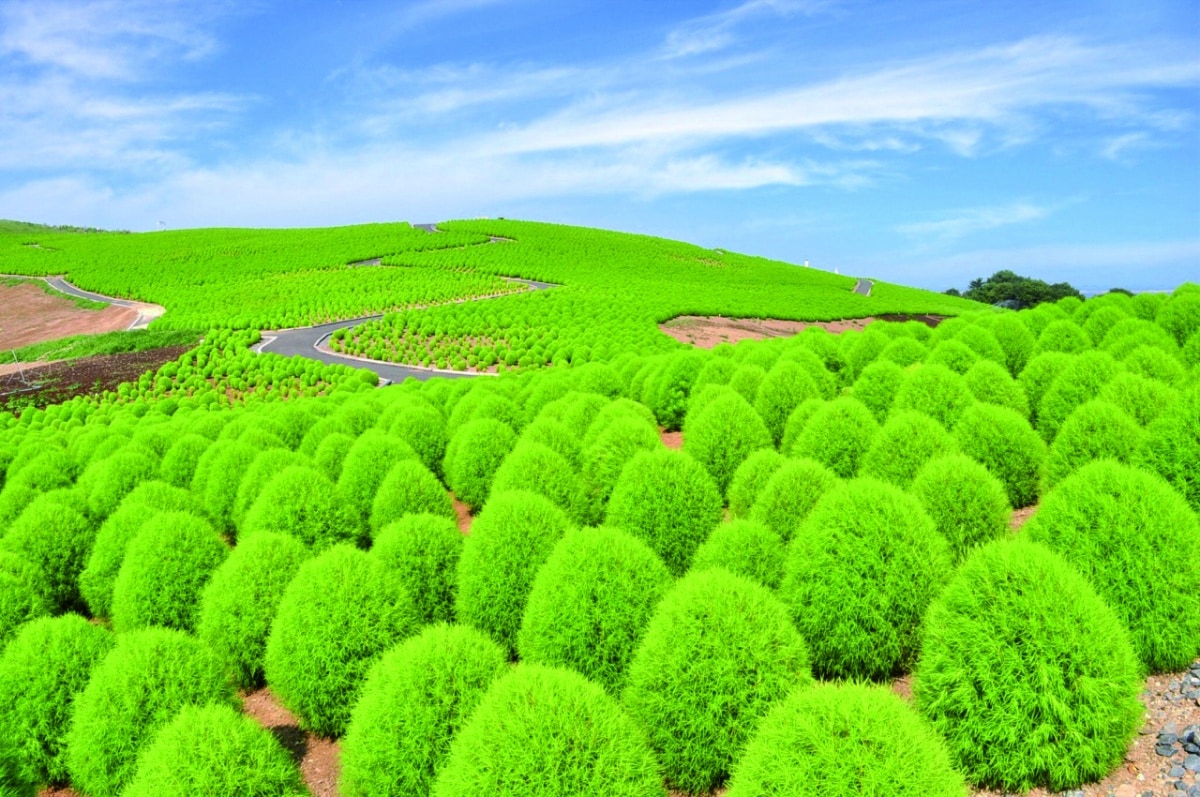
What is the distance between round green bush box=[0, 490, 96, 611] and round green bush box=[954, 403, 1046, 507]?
1702cm

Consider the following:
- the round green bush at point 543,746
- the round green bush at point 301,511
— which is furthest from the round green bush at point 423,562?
the round green bush at point 543,746

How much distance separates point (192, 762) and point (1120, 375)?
16168 mm

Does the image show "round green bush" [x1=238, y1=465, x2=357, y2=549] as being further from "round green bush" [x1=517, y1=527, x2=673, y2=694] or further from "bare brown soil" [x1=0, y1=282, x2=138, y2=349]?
"bare brown soil" [x1=0, y1=282, x2=138, y2=349]

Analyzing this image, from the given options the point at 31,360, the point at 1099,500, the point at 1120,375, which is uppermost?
the point at 1120,375

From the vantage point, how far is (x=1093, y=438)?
38.2 ft

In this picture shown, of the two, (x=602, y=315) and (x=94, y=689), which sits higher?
(x=602, y=315)

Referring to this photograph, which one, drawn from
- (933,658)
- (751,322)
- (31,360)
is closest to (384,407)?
(933,658)

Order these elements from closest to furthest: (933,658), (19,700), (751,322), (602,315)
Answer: (933,658) → (19,700) → (602,315) → (751,322)

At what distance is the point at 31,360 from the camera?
62.9 meters

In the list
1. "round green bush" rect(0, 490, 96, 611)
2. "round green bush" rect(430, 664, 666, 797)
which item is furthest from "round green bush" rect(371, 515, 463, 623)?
"round green bush" rect(0, 490, 96, 611)

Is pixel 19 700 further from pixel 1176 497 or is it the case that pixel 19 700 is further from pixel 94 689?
pixel 1176 497

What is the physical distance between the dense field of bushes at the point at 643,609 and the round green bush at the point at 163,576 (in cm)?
5

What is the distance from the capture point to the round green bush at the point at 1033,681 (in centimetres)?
631

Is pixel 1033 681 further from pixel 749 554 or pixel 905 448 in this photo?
pixel 905 448
